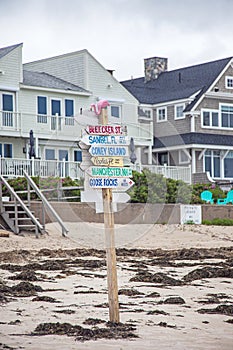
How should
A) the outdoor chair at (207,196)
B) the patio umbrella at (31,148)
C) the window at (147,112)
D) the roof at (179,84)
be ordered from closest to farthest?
the outdoor chair at (207,196)
the patio umbrella at (31,148)
the window at (147,112)
the roof at (179,84)

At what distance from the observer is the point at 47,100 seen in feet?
152

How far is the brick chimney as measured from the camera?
60.2 metres

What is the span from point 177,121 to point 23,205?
2860 cm

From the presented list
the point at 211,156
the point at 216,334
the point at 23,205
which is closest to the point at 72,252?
the point at 23,205

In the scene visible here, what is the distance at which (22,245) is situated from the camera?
2358cm

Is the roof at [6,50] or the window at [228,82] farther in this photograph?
the window at [228,82]

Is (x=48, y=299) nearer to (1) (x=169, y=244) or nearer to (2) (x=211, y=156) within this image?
(1) (x=169, y=244)

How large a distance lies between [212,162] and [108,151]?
4097 centimetres

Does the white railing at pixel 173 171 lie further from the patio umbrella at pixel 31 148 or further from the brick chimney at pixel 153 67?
the brick chimney at pixel 153 67

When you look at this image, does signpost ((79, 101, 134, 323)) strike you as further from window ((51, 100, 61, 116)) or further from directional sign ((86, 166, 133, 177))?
window ((51, 100, 61, 116))

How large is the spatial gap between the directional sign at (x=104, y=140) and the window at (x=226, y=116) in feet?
139

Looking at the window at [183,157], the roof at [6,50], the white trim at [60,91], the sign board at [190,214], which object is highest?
the roof at [6,50]

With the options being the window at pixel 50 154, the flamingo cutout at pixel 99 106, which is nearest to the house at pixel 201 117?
the window at pixel 50 154

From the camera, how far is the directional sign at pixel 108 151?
11633mm
